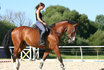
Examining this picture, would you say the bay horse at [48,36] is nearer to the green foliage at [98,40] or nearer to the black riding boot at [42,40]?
the black riding boot at [42,40]

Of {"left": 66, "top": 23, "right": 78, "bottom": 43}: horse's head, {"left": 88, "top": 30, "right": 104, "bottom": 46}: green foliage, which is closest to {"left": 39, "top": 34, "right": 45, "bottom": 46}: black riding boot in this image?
{"left": 66, "top": 23, "right": 78, "bottom": 43}: horse's head

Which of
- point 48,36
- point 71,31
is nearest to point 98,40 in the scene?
point 71,31

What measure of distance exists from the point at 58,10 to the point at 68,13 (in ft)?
11.9

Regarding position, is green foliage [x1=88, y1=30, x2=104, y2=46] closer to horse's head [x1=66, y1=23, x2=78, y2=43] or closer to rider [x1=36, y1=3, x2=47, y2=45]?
horse's head [x1=66, y1=23, x2=78, y2=43]

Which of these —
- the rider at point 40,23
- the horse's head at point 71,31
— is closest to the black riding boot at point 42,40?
the rider at point 40,23

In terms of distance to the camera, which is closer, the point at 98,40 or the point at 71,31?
the point at 71,31

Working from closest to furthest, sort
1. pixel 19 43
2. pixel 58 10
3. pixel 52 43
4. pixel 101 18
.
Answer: pixel 52 43 → pixel 19 43 → pixel 58 10 → pixel 101 18

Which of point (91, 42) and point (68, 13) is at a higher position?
point (68, 13)

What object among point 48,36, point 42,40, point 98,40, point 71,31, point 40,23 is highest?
point 40,23

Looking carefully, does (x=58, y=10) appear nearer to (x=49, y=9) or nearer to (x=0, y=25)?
(x=49, y=9)

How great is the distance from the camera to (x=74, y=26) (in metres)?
7.00

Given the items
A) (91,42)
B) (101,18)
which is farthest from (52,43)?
(101,18)

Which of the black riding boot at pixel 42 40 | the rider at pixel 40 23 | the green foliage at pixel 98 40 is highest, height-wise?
the rider at pixel 40 23

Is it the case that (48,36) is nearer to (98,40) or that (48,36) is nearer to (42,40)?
(42,40)
